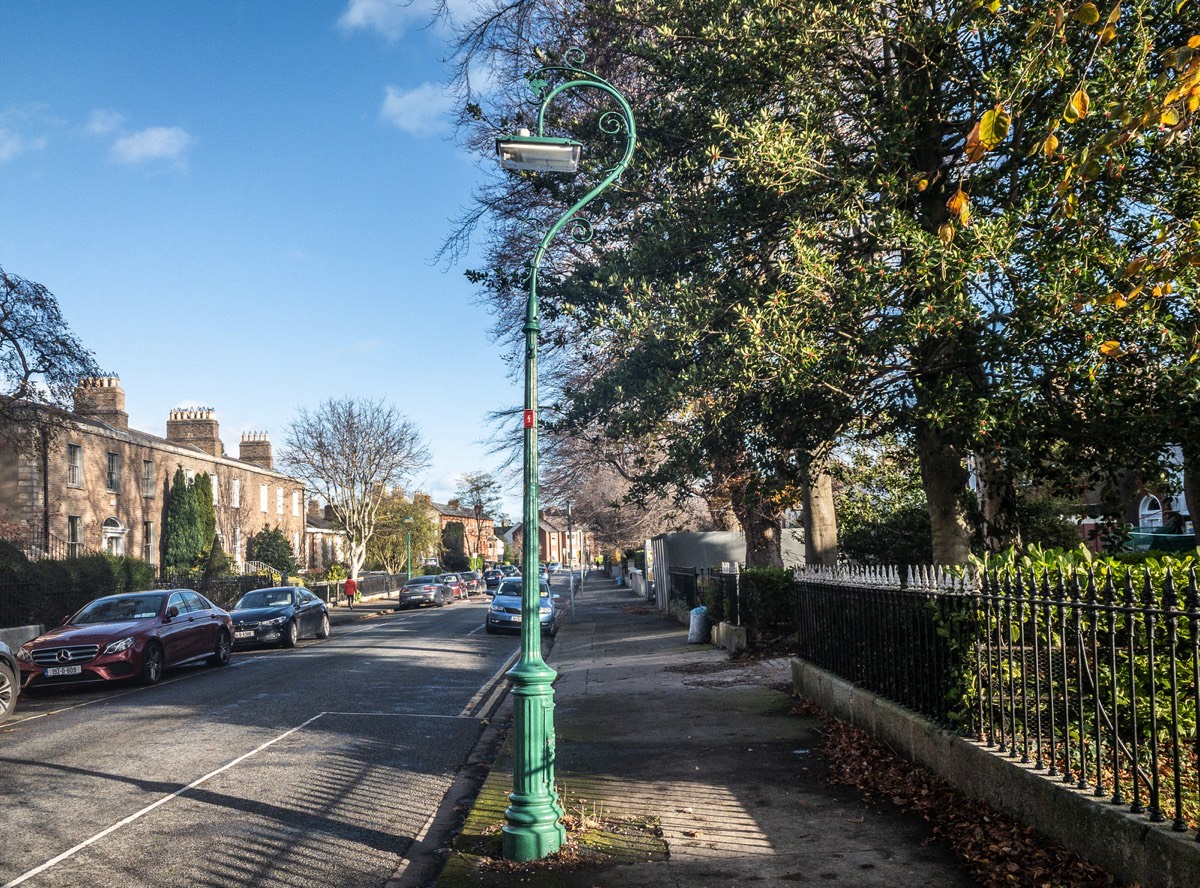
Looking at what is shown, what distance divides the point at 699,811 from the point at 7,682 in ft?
32.8

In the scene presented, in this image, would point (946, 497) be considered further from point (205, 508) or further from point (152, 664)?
point (205, 508)

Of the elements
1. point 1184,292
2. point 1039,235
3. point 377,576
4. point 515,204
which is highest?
point 515,204

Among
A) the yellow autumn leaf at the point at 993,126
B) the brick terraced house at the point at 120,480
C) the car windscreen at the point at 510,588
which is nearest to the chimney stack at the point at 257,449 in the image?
the brick terraced house at the point at 120,480

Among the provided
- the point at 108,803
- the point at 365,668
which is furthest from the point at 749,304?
the point at 365,668

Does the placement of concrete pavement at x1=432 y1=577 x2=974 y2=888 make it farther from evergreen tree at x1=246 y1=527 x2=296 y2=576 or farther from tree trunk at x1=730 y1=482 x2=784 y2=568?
evergreen tree at x1=246 y1=527 x2=296 y2=576

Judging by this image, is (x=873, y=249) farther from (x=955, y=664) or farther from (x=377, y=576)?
(x=377, y=576)

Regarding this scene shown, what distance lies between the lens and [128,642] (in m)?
15.7

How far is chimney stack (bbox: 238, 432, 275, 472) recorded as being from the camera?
57.0m

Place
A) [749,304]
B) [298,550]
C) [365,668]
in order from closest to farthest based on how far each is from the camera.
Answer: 1. [749,304]
2. [365,668]
3. [298,550]

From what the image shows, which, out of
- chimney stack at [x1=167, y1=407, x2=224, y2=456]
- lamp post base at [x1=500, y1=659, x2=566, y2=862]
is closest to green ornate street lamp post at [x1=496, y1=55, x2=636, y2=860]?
lamp post base at [x1=500, y1=659, x2=566, y2=862]

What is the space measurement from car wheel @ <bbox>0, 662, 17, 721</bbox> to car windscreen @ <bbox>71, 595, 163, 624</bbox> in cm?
376

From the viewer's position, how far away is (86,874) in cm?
620

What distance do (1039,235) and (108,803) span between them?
31.8 ft

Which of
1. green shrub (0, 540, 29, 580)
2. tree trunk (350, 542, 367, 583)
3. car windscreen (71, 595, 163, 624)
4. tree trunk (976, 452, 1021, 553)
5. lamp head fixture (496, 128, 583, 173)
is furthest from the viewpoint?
tree trunk (350, 542, 367, 583)
